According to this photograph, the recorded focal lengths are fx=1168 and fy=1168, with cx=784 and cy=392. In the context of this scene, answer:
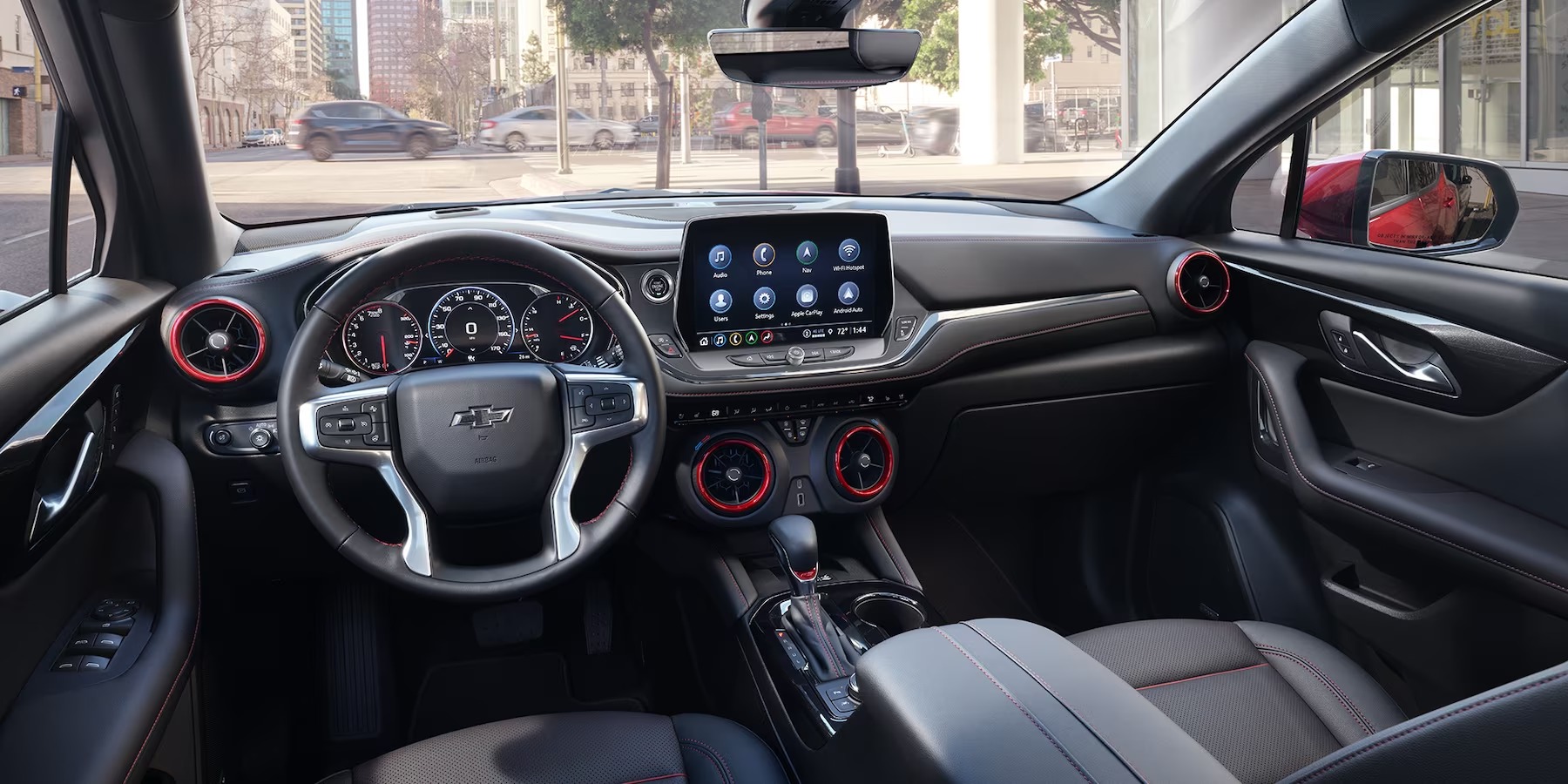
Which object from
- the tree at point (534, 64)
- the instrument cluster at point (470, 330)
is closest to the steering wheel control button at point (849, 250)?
the instrument cluster at point (470, 330)

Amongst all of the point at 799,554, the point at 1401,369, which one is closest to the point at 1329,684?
the point at 1401,369

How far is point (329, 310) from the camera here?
2.11 metres

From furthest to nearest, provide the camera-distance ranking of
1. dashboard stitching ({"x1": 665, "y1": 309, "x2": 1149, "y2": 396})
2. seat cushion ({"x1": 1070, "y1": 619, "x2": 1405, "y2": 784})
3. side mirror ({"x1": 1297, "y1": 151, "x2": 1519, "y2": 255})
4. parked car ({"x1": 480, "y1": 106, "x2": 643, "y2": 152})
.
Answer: parked car ({"x1": 480, "y1": 106, "x2": 643, "y2": 152}) < dashboard stitching ({"x1": 665, "y1": 309, "x2": 1149, "y2": 396}) < side mirror ({"x1": 1297, "y1": 151, "x2": 1519, "y2": 255}) < seat cushion ({"x1": 1070, "y1": 619, "x2": 1405, "y2": 784})

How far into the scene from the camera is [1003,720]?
107 centimetres

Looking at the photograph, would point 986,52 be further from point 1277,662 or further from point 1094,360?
point 1277,662

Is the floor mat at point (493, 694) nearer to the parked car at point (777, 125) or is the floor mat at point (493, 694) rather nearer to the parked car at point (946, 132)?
the parked car at point (777, 125)

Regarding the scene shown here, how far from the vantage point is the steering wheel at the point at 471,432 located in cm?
211

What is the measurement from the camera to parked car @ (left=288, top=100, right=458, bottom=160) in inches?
105

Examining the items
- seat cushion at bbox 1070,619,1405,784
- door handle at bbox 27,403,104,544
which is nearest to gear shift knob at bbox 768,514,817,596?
seat cushion at bbox 1070,619,1405,784

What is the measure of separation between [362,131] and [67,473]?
43.9 inches

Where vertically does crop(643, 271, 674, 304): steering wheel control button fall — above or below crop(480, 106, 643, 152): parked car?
below

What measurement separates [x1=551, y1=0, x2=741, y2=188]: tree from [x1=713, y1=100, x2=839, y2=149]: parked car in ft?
0.68

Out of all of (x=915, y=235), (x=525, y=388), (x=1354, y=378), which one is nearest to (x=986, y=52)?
(x=915, y=235)

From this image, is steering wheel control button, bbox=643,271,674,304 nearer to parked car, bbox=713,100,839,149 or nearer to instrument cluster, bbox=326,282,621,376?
instrument cluster, bbox=326,282,621,376
